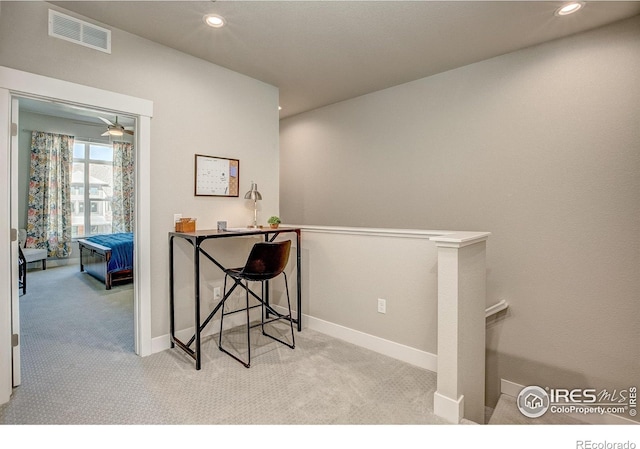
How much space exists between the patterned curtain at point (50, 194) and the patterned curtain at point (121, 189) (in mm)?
771

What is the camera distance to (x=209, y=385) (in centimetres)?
217

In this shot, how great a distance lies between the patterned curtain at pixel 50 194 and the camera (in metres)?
5.75

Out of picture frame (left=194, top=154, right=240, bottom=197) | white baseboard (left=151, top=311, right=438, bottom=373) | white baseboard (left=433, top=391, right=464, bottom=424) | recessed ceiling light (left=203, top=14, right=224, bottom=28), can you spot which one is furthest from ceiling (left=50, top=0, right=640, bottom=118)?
white baseboard (left=433, top=391, right=464, bottom=424)

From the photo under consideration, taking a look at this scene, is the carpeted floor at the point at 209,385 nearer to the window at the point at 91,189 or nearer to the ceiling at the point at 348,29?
the ceiling at the point at 348,29

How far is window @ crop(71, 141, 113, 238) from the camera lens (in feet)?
21.0

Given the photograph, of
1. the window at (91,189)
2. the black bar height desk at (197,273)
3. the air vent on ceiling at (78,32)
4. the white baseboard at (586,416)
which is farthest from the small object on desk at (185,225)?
the window at (91,189)

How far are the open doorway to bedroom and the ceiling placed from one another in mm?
1233

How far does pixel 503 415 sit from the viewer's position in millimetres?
2676

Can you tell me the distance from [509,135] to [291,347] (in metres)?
2.66

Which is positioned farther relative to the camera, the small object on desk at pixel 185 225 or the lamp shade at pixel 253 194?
the lamp shade at pixel 253 194

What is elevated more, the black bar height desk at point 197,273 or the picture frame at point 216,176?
the picture frame at point 216,176

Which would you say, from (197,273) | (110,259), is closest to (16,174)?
(197,273)

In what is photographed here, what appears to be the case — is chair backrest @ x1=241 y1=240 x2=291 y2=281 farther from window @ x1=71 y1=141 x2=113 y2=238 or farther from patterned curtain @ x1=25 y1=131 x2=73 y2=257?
A: window @ x1=71 y1=141 x2=113 y2=238
